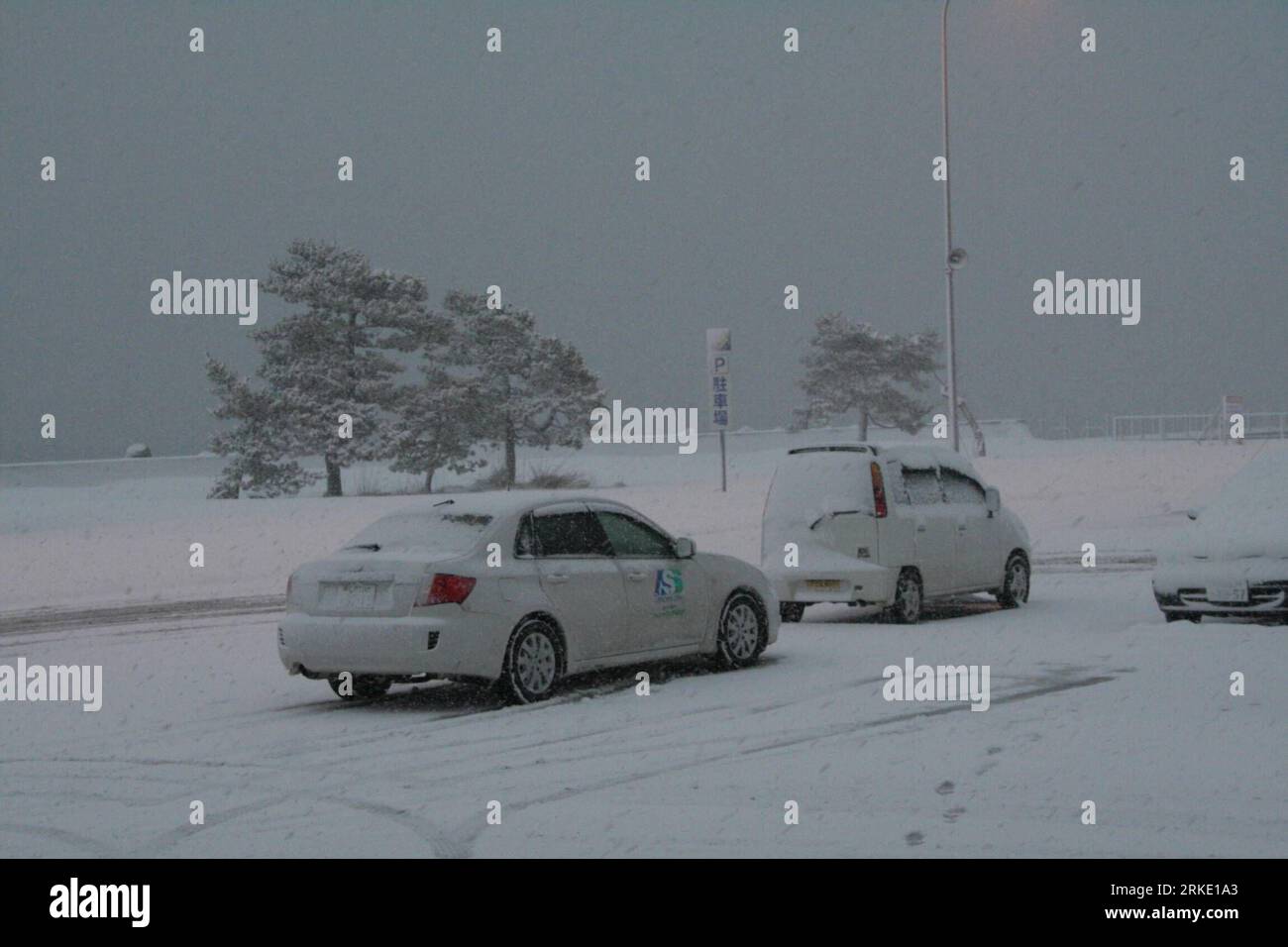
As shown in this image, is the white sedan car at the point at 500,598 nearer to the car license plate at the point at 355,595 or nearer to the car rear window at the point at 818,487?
the car license plate at the point at 355,595

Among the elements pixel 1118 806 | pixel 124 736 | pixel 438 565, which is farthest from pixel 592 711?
pixel 1118 806

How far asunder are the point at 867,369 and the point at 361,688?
70.8 metres

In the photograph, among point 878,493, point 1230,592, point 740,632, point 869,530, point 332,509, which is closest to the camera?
point 740,632

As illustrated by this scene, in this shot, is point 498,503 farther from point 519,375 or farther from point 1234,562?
point 519,375

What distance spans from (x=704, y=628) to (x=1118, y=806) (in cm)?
589

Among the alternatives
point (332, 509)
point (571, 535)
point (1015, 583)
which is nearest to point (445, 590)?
point (571, 535)

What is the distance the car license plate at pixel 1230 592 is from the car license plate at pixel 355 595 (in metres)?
8.38

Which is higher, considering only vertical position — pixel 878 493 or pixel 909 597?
pixel 878 493

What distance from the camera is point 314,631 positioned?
11.6 meters

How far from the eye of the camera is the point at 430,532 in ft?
39.6

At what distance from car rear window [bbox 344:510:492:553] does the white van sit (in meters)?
5.65

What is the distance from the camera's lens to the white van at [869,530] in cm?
1684

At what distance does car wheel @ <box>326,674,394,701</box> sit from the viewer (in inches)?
478

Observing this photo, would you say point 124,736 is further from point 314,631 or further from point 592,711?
point 592,711
